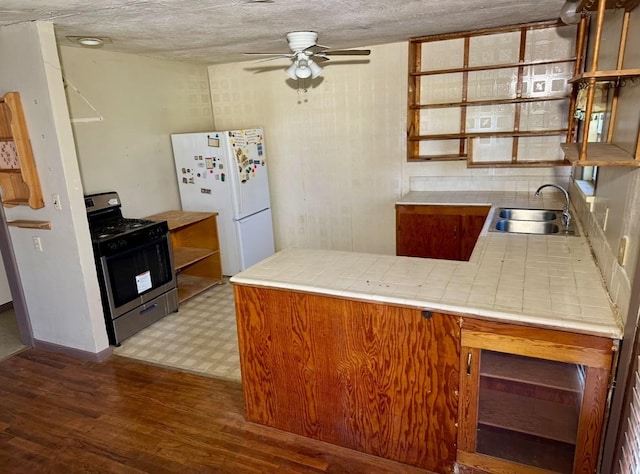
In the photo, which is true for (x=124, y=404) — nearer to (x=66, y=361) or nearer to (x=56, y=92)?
(x=66, y=361)

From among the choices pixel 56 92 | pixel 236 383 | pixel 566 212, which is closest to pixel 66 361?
pixel 236 383

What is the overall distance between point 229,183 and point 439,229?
2137 millimetres

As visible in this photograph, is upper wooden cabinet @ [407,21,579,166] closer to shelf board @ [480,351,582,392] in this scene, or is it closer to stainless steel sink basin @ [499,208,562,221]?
stainless steel sink basin @ [499,208,562,221]

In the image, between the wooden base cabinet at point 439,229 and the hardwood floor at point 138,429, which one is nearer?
the hardwood floor at point 138,429

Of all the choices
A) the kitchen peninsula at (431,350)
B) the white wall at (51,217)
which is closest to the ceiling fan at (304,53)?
the kitchen peninsula at (431,350)

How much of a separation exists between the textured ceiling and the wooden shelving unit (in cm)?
158

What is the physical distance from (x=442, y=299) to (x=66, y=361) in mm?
→ 2901

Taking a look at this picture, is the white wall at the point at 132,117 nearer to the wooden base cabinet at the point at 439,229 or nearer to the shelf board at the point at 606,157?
the wooden base cabinet at the point at 439,229

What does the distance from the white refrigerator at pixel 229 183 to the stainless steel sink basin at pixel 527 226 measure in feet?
8.50

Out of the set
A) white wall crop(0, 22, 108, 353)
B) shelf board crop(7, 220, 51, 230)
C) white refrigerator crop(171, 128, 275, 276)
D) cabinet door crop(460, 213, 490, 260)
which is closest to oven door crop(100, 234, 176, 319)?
white wall crop(0, 22, 108, 353)

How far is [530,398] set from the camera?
5.89ft

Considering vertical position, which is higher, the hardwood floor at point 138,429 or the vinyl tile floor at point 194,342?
the vinyl tile floor at point 194,342

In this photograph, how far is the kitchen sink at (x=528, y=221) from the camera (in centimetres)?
309

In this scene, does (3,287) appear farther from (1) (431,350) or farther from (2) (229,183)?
(1) (431,350)
